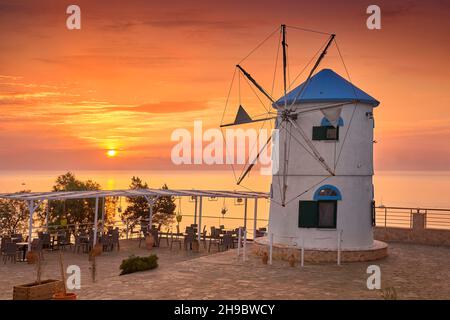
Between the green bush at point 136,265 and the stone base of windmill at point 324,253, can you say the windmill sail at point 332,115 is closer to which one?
the stone base of windmill at point 324,253

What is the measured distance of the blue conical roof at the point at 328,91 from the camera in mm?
18797

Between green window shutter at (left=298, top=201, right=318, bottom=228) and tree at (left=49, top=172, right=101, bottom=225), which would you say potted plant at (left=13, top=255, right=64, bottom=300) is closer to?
green window shutter at (left=298, top=201, right=318, bottom=228)

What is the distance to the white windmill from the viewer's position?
61.5 feet

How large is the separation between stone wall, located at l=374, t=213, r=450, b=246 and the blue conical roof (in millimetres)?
6178

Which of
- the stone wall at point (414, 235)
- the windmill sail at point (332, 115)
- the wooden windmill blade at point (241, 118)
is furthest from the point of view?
the stone wall at point (414, 235)

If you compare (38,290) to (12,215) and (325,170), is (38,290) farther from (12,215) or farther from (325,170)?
(12,215)

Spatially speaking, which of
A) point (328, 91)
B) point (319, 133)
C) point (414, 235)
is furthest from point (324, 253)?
point (414, 235)

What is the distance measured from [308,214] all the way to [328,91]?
4.42 meters

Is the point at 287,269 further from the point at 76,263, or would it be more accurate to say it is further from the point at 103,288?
the point at 76,263

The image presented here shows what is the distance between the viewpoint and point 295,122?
1916 centimetres

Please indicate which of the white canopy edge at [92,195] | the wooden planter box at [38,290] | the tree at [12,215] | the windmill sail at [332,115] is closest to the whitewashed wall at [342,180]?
the windmill sail at [332,115]
